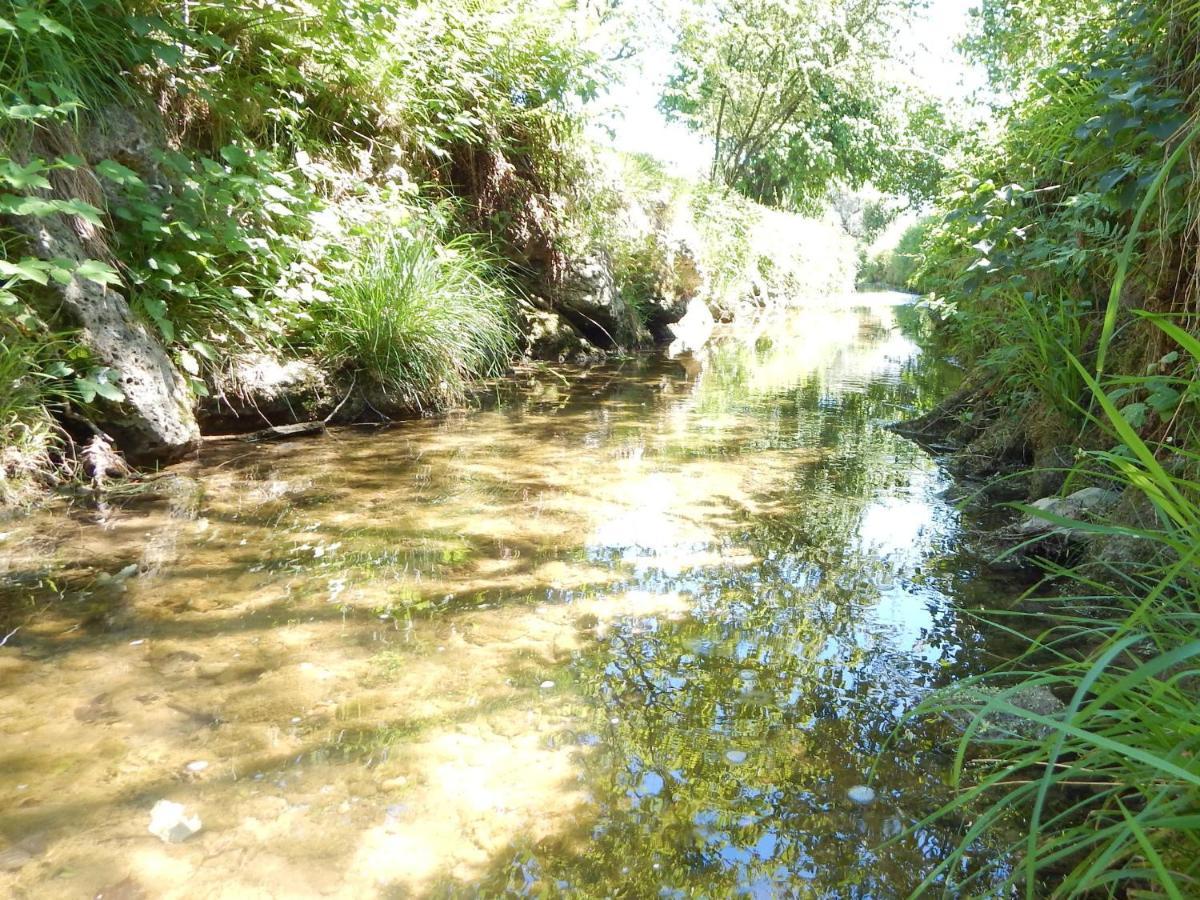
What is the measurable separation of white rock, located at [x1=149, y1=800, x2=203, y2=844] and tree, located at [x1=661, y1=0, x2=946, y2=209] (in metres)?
13.3

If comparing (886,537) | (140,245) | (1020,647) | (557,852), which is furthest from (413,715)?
(140,245)

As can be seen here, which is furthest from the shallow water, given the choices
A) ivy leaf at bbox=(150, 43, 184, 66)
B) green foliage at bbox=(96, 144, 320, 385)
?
ivy leaf at bbox=(150, 43, 184, 66)

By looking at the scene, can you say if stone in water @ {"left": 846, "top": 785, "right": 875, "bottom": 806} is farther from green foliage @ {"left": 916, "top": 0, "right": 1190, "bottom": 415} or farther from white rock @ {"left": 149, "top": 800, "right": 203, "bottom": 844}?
green foliage @ {"left": 916, "top": 0, "right": 1190, "bottom": 415}

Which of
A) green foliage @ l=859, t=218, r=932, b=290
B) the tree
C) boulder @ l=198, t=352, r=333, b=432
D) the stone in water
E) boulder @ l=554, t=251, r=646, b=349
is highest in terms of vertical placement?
the tree

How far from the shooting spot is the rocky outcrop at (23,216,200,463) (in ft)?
10.6

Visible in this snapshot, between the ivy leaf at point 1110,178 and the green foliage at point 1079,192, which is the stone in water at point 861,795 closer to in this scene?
the green foliage at point 1079,192

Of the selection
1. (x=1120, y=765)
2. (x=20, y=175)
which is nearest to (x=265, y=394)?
(x=20, y=175)

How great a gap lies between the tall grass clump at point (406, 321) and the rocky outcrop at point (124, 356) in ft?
4.20

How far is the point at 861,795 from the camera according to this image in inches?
60.4

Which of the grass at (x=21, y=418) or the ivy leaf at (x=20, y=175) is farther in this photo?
the grass at (x=21, y=418)

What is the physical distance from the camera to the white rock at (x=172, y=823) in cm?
138

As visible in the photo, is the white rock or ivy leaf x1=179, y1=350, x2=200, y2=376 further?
ivy leaf x1=179, y1=350, x2=200, y2=376

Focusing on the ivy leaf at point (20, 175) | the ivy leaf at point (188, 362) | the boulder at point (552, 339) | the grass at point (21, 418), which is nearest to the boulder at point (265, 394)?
the ivy leaf at point (188, 362)

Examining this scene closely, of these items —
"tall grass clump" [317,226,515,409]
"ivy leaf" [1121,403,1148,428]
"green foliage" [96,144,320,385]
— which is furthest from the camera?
"tall grass clump" [317,226,515,409]
